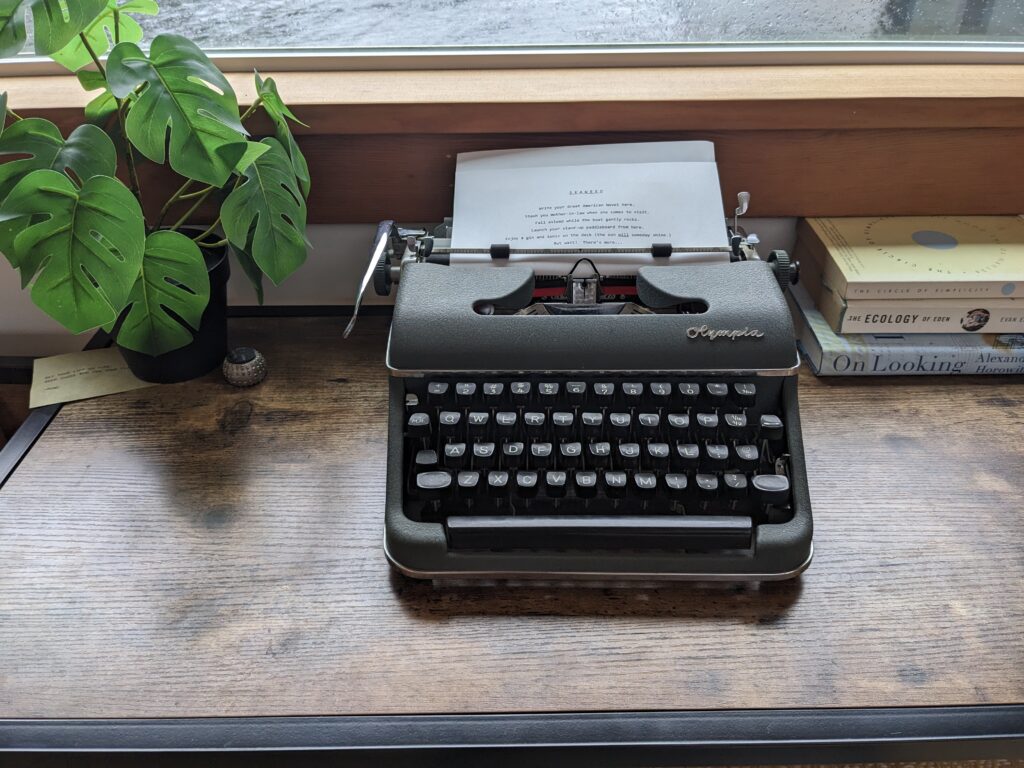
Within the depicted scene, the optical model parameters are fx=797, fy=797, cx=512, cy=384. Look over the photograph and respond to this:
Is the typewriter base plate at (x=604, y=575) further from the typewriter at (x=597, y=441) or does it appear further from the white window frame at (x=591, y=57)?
the white window frame at (x=591, y=57)

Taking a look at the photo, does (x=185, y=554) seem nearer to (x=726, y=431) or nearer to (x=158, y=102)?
(x=158, y=102)

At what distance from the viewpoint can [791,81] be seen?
3.44 feet

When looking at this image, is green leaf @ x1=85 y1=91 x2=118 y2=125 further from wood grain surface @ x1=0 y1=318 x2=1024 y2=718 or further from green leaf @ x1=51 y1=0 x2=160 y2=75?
wood grain surface @ x1=0 y1=318 x2=1024 y2=718

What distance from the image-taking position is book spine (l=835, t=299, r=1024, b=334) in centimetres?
95

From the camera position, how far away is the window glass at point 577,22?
1.12m

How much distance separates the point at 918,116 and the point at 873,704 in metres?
0.74

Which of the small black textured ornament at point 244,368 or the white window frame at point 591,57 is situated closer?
the small black textured ornament at point 244,368

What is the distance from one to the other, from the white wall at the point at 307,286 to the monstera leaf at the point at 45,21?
0.43m

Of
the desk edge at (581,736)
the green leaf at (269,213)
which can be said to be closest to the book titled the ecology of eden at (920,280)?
the desk edge at (581,736)

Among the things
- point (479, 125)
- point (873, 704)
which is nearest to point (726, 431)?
point (873, 704)

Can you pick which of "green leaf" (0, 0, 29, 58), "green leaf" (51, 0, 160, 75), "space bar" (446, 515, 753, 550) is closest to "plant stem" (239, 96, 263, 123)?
"green leaf" (51, 0, 160, 75)

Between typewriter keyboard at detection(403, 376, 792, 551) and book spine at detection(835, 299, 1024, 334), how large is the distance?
9.7 inches

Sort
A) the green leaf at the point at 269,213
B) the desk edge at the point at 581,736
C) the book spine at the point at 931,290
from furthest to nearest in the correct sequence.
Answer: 1. the book spine at the point at 931,290
2. the green leaf at the point at 269,213
3. the desk edge at the point at 581,736

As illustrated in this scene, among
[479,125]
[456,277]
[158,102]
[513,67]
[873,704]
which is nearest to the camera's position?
[873,704]
